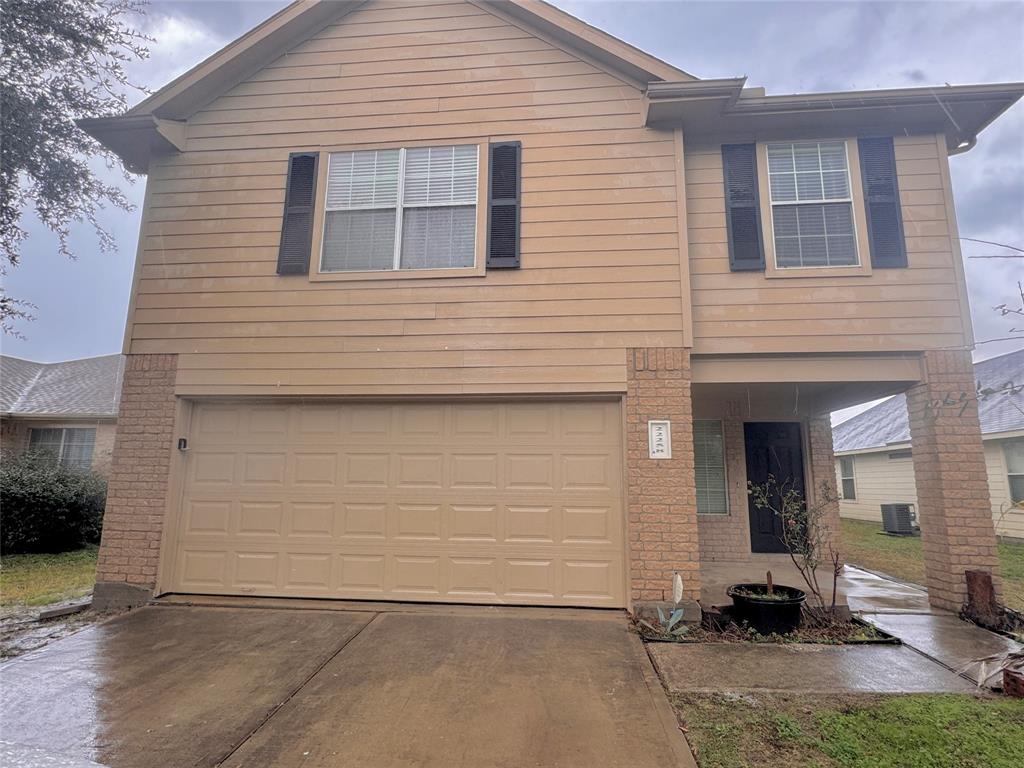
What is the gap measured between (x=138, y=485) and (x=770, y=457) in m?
8.50

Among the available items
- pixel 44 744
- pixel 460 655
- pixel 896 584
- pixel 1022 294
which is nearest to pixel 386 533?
pixel 460 655

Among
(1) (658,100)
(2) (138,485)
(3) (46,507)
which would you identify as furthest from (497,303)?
(3) (46,507)

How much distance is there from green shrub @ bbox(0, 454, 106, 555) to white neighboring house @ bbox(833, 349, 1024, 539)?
17.0 m

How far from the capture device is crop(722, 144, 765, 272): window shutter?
577 cm

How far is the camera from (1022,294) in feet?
9.52

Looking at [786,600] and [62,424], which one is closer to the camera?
[786,600]

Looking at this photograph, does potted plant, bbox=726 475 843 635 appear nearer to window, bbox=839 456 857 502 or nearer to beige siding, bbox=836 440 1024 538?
beige siding, bbox=836 440 1024 538

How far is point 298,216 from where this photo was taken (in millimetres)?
6160

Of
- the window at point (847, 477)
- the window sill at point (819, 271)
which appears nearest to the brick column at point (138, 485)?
the window sill at point (819, 271)

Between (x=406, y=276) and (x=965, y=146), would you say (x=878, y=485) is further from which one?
(x=406, y=276)

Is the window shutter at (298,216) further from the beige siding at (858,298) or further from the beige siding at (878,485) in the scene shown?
the beige siding at (878,485)

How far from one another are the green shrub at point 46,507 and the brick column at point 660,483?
11.3 metres

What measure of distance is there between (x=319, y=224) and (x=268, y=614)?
4.23m

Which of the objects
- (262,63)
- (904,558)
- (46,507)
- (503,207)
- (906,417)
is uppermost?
(262,63)
